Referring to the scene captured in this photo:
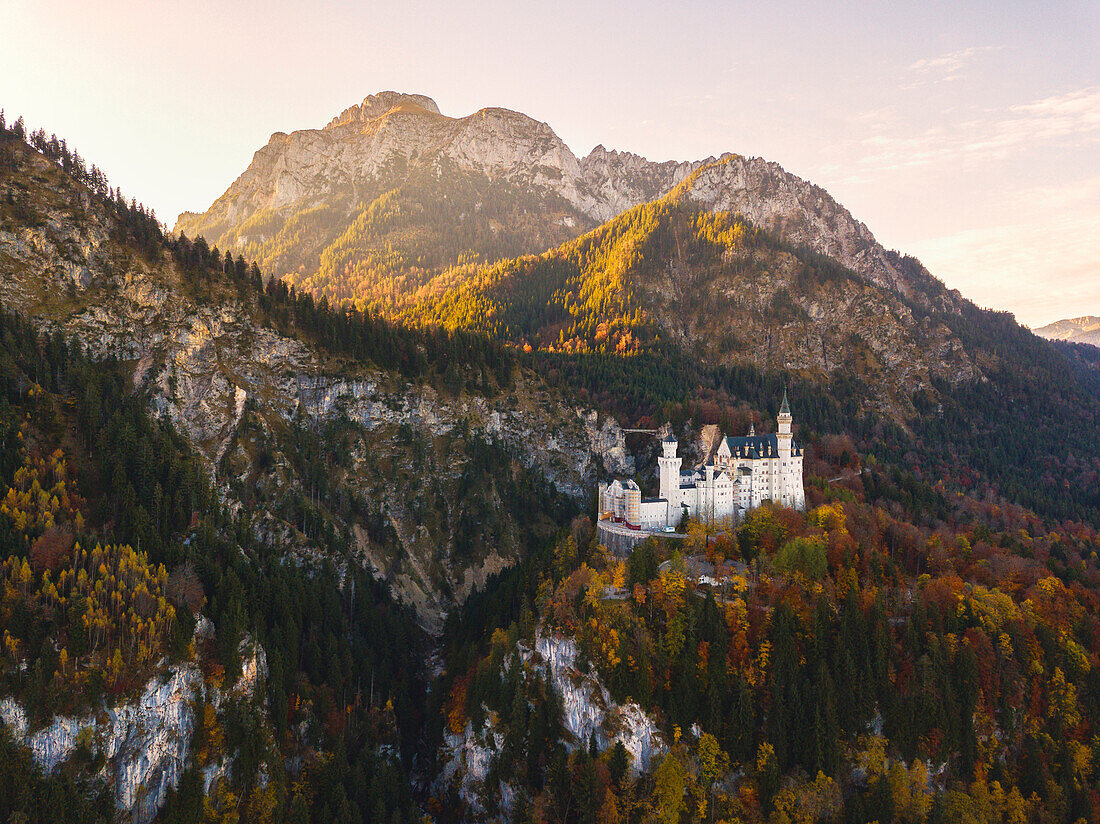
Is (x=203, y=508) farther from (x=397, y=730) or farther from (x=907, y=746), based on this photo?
(x=907, y=746)

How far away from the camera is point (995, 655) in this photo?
8038 centimetres

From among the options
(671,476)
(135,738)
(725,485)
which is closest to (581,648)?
(671,476)

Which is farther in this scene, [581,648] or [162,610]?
[581,648]

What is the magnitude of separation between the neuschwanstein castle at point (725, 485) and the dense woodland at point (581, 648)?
6.41 m

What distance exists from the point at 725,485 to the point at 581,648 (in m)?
33.0

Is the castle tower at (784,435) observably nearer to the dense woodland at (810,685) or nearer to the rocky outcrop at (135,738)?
the dense woodland at (810,685)

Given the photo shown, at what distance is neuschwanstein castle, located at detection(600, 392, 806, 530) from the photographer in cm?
9962

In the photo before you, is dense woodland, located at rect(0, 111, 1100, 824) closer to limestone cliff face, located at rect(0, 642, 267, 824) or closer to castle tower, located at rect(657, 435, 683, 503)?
limestone cliff face, located at rect(0, 642, 267, 824)

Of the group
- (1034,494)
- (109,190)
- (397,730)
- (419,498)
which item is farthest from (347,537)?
(1034,494)

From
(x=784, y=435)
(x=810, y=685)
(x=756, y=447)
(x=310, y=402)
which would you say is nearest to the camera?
(x=810, y=685)

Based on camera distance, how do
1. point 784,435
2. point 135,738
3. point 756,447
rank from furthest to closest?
point 784,435 → point 756,447 → point 135,738

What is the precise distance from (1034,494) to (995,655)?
117486mm

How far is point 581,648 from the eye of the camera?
8325 cm

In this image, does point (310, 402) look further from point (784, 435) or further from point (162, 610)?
point (784, 435)
